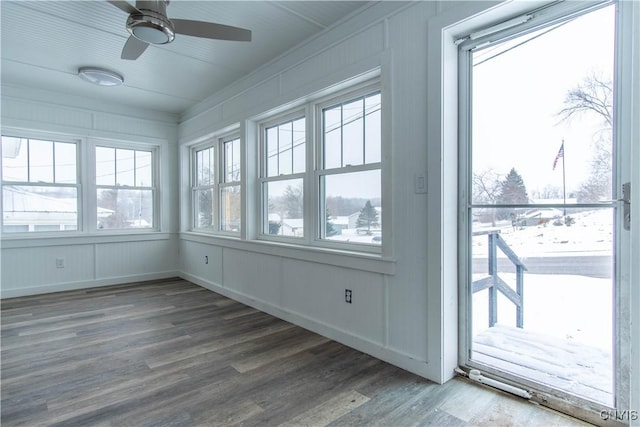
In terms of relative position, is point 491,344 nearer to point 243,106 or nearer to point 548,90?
point 548,90

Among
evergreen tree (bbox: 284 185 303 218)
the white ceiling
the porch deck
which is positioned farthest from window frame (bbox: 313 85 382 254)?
the porch deck

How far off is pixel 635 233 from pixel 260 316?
3.11m

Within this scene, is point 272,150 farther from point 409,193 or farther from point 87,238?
point 87,238

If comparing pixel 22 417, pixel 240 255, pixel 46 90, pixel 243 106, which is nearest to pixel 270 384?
pixel 22 417

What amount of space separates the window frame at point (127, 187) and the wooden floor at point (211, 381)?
5.99ft

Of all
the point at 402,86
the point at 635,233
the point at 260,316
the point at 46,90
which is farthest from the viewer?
the point at 46,90

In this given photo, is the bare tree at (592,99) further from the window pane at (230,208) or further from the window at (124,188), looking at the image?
the window at (124,188)

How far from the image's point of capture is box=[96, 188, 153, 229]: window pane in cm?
505

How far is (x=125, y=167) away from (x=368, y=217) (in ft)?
14.4

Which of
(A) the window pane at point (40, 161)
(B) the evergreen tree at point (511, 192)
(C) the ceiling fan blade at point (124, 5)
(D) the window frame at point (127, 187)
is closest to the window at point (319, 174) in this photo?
(B) the evergreen tree at point (511, 192)

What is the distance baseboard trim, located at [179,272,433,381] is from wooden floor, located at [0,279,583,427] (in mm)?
58

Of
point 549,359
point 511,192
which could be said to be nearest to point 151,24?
point 511,192

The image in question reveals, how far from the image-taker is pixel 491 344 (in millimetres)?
2232

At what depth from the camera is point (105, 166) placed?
506 centimetres
